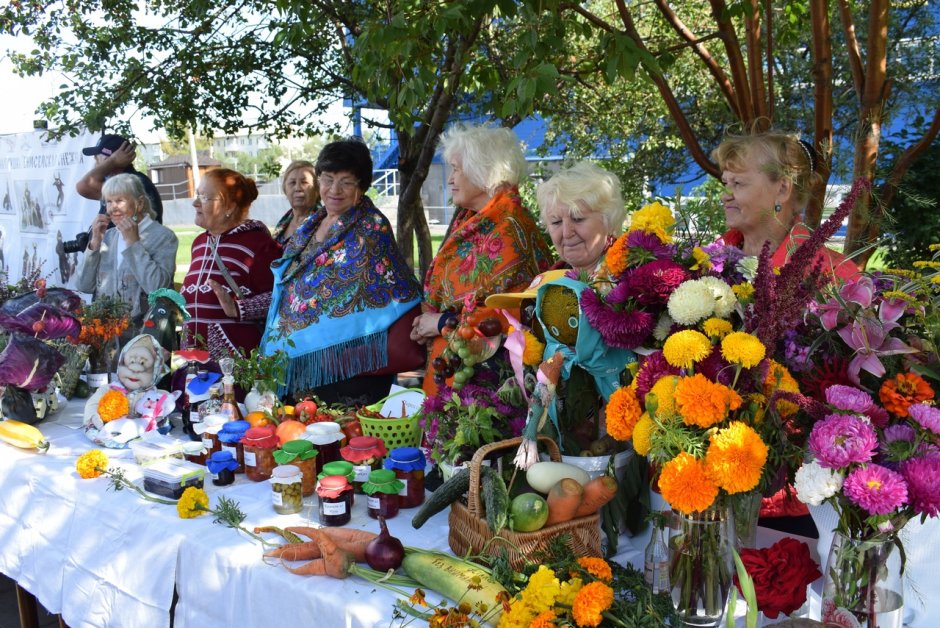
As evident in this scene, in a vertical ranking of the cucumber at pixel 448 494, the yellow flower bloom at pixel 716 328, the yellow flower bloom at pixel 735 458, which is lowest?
the cucumber at pixel 448 494

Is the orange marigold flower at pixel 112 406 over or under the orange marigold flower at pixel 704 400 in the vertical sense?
under

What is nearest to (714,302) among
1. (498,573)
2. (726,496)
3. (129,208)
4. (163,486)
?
(726,496)

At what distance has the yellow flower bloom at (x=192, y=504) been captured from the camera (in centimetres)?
181

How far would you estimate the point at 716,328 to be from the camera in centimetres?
129

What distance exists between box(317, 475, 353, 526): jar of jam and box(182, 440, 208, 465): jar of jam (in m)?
0.59

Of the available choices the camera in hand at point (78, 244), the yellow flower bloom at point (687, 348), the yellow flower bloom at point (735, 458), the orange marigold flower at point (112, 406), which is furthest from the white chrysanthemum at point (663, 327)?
the camera in hand at point (78, 244)

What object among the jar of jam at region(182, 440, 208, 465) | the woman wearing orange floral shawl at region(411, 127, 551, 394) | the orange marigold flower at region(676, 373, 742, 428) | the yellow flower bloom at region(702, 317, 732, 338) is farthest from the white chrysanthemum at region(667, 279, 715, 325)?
the jar of jam at region(182, 440, 208, 465)

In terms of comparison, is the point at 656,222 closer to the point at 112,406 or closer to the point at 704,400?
the point at 704,400

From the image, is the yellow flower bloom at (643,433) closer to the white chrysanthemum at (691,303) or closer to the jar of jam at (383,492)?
the white chrysanthemum at (691,303)

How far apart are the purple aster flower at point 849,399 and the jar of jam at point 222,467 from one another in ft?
4.79

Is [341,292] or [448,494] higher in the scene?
[341,292]

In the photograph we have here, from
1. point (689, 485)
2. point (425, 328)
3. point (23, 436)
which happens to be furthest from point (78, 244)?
point (689, 485)

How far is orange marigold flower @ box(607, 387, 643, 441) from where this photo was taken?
1.32m

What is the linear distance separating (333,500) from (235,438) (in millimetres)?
496
